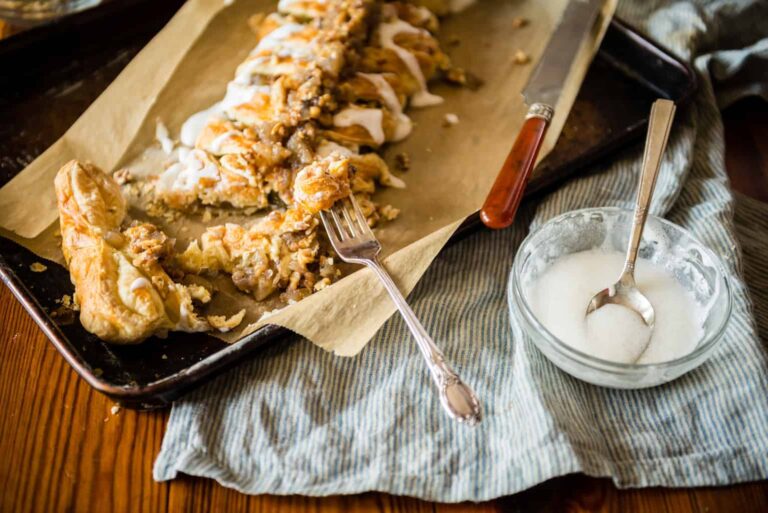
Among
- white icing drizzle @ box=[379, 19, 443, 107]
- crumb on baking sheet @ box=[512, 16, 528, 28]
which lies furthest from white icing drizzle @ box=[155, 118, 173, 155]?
crumb on baking sheet @ box=[512, 16, 528, 28]

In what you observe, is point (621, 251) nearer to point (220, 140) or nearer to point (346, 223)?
point (346, 223)

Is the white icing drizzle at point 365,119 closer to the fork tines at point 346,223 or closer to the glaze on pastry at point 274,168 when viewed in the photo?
the glaze on pastry at point 274,168

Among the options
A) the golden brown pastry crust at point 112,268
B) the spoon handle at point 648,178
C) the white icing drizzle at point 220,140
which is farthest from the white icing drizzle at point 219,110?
the spoon handle at point 648,178

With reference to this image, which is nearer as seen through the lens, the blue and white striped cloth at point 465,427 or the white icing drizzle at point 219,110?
the blue and white striped cloth at point 465,427


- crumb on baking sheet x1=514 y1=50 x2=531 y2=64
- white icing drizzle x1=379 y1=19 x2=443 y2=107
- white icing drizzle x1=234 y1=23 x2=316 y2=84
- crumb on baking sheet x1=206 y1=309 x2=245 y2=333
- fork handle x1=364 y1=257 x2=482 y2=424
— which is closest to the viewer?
fork handle x1=364 y1=257 x2=482 y2=424

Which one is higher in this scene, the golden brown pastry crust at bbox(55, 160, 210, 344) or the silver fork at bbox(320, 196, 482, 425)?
the golden brown pastry crust at bbox(55, 160, 210, 344)

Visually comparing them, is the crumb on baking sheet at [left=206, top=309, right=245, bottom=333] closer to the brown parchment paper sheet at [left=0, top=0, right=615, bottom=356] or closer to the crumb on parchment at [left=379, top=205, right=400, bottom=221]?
the brown parchment paper sheet at [left=0, top=0, right=615, bottom=356]

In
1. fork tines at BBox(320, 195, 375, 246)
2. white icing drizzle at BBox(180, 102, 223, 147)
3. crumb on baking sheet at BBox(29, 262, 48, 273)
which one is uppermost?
crumb on baking sheet at BBox(29, 262, 48, 273)
